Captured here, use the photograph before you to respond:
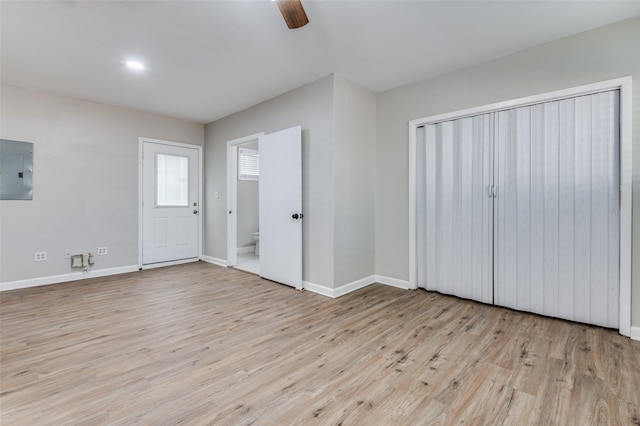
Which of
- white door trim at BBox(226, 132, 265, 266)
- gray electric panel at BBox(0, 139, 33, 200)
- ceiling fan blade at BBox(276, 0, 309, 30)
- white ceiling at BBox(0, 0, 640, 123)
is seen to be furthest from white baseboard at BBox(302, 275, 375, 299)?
→ gray electric panel at BBox(0, 139, 33, 200)

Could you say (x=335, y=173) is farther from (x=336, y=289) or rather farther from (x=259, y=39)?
(x=259, y=39)

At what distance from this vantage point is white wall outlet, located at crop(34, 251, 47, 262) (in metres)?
3.84

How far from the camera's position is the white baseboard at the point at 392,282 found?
369 centimetres

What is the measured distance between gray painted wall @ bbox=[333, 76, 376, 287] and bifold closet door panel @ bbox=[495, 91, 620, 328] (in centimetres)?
147

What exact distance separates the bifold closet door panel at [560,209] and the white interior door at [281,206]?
2.21m

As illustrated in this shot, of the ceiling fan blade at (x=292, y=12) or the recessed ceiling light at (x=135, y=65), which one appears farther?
the recessed ceiling light at (x=135, y=65)

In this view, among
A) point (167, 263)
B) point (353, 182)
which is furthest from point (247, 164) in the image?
point (353, 182)

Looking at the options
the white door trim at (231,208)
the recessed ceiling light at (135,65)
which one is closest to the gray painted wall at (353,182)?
the recessed ceiling light at (135,65)

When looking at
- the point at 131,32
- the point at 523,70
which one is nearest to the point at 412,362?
the point at 523,70

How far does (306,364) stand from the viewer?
1974mm

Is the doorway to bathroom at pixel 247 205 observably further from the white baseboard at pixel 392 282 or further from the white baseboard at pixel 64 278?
the white baseboard at pixel 392 282

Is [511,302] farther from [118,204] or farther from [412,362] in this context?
[118,204]

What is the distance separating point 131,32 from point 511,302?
4.35m

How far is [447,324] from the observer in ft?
8.63
